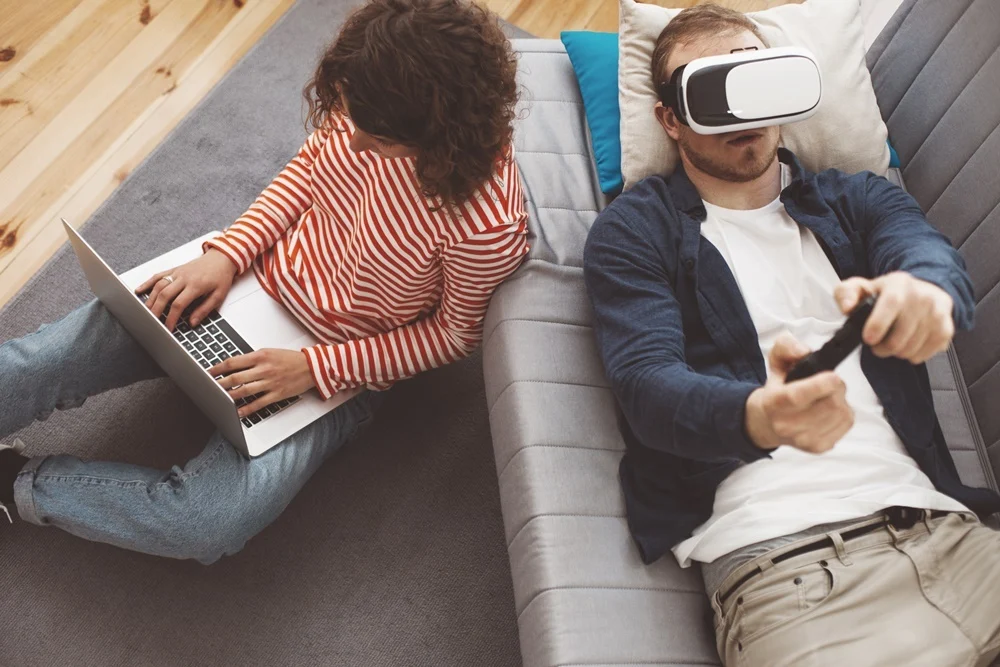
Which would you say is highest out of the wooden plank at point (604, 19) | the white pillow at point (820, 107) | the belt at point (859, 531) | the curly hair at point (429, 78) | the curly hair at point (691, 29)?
the curly hair at point (429, 78)

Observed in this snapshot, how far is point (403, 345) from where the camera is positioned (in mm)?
1293

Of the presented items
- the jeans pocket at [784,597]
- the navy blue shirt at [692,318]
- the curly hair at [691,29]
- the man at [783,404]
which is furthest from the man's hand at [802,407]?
the curly hair at [691,29]

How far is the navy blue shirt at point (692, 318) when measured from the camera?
3.53ft

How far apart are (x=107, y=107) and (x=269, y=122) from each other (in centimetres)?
35

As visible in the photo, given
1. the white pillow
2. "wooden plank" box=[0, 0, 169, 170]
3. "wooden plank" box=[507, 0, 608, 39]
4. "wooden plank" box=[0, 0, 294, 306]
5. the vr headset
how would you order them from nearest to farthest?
the vr headset, the white pillow, "wooden plank" box=[0, 0, 294, 306], "wooden plank" box=[0, 0, 169, 170], "wooden plank" box=[507, 0, 608, 39]

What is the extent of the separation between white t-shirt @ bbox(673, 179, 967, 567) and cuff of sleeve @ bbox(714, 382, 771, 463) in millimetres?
145

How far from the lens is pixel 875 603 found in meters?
1.04

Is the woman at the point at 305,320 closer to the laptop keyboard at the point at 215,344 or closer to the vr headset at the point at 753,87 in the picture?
the laptop keyboard at the point at 215,344

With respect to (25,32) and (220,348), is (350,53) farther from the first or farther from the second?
(25,32)

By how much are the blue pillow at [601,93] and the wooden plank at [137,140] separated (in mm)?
820

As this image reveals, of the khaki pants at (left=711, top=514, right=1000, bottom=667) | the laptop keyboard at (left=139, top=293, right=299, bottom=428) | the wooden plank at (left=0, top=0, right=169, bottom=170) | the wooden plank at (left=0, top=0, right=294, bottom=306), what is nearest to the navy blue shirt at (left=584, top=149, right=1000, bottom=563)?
the khaki pants at (left=711, top=514, right=1000, bottom=667)

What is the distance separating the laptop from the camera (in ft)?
3.84

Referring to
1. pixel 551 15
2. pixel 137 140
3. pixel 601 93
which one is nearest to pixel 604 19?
pixel 551 15

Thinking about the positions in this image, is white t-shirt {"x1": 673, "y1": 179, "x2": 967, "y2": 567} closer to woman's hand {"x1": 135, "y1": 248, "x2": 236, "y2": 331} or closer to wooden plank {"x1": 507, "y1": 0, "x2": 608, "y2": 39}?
woman's hand {"x1": 135, "y1": 248, "x2": 236, "y2": 331}
